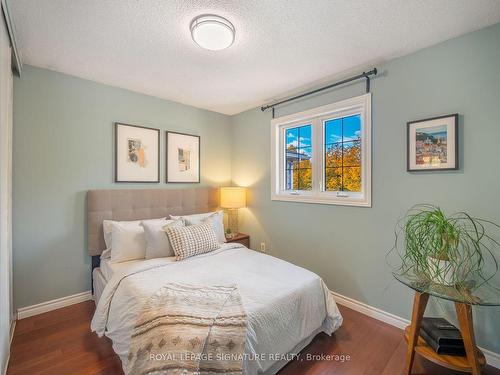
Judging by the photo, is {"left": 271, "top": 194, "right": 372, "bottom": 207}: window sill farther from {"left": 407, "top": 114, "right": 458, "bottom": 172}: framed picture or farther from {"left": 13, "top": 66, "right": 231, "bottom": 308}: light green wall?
{"left": 13, "top": 66, "right": 231, "bottom": 308}: light green wall

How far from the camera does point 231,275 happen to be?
1.98m

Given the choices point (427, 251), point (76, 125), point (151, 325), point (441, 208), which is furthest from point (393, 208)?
point (76, 125)

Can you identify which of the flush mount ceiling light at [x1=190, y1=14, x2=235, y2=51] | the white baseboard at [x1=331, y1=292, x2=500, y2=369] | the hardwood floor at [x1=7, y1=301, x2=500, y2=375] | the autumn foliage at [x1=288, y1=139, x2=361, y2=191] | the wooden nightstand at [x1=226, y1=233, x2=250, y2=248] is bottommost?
the hardwood floor at [x1=7, y1=301, x2=500, y2=375]

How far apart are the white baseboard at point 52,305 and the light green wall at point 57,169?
0.15 feet

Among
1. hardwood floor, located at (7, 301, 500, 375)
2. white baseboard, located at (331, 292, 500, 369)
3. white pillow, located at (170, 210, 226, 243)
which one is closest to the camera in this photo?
hardwood floor, located at (7, 301, 500, 375)

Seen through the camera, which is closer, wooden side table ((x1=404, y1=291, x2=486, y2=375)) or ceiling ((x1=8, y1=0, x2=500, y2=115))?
wooden side table ((x1=404, y1=291, x2=486, y2=375))

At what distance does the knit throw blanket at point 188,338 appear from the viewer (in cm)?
124

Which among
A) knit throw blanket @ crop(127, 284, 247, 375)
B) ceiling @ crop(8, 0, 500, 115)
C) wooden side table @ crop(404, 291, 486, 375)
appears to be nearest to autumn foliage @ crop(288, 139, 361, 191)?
ceiling @ crop(8, 0, 500, 115)

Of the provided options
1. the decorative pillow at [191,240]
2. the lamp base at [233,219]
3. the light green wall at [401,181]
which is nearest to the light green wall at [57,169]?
the decorative pillow at [191,240]

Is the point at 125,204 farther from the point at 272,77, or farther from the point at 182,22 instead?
the point at 272,77

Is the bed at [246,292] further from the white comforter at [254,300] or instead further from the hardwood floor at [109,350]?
the hardwood floor at [109,350]

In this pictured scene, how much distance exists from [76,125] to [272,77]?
2122 mm

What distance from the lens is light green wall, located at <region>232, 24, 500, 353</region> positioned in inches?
69.2

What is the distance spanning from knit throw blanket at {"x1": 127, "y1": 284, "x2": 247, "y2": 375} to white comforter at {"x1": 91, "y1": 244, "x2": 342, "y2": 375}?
93mm
